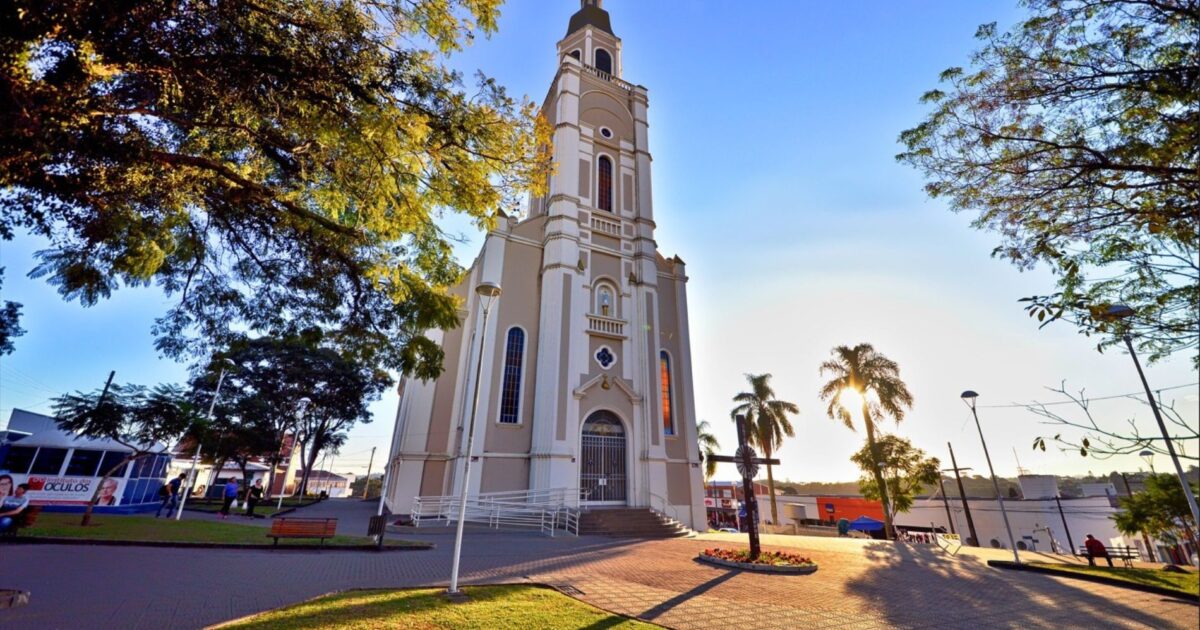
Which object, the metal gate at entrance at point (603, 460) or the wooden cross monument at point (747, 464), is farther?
the metal gate at entrance at point (603, 460)

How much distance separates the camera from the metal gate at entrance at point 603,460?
58.6ft

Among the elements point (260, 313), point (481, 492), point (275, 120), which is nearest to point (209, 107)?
point (275, 120)

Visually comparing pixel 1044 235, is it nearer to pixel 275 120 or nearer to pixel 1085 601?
pixel 1085 601

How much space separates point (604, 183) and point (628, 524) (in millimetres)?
16026

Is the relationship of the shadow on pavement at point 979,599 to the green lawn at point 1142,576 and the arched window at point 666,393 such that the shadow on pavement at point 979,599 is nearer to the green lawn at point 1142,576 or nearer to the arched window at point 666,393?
the green lawn at point 1142,576

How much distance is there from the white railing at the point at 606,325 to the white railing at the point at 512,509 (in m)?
6.52

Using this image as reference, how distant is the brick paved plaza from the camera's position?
5.43 metres

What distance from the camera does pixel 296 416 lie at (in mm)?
31219

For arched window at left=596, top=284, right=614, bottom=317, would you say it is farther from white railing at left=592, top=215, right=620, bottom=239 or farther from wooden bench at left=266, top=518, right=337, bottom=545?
wooden bench at left=266, top=518, right=337, bottom=545

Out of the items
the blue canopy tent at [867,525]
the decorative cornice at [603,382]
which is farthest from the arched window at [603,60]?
the blue canopy tent at [867,525]

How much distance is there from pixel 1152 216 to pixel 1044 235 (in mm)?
938

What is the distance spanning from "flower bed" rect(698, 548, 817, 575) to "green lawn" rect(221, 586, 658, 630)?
15.1ft

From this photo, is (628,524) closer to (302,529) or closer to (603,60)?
(302,529)

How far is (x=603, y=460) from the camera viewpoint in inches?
723
